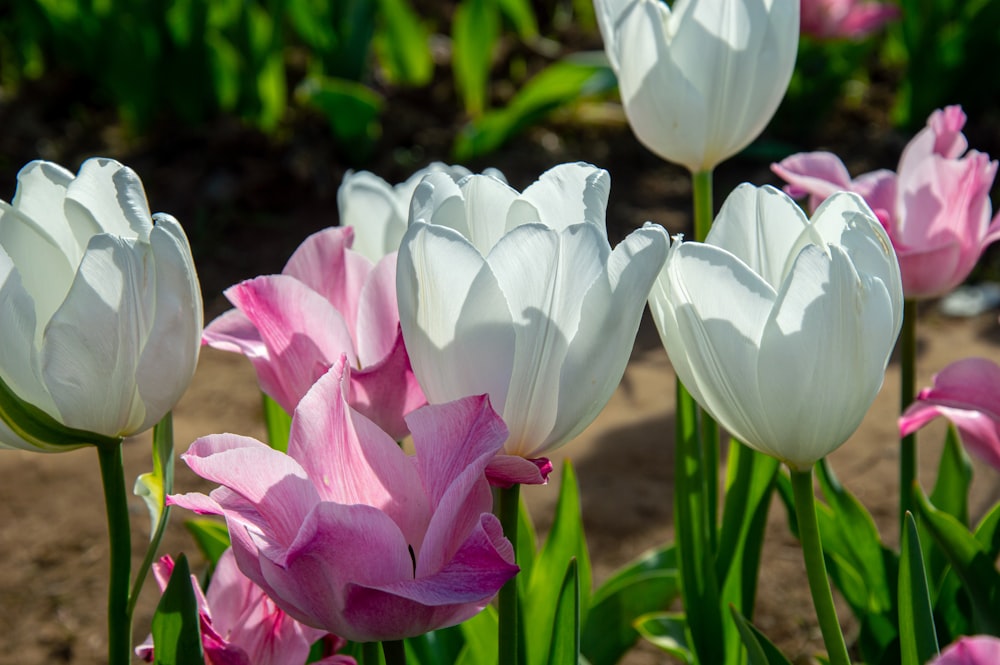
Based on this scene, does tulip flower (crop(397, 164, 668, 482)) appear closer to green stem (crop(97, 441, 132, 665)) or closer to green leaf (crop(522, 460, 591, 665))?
green stem (crop(97, 441, 132, 665))

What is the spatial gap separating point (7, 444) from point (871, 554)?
87 cm

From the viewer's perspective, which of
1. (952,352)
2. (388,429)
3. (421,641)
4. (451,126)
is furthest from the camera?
(451,126)

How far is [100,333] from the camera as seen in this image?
688 mm

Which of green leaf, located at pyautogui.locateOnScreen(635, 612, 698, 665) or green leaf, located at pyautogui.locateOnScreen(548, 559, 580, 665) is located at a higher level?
green leaf, located at pyautogui.locateOnScreen(548, 559, 580, 665)

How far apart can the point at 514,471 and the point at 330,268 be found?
0.83ft

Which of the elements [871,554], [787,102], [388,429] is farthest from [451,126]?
[388,429]

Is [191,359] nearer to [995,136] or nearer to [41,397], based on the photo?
[41,397]

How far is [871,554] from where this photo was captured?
3.97 feet

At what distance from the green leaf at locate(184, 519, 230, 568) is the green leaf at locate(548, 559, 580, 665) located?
426mm

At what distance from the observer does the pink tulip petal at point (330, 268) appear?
31.0 inches

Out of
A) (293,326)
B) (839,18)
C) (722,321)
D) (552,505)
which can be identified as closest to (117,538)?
(293,326)

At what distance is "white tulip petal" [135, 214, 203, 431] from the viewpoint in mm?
697

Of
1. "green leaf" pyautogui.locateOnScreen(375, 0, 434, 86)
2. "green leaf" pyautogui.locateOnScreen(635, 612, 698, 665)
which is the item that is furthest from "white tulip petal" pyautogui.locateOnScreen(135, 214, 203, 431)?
"green leaf" pyautogui.locateOnScreen(375, 0, 434, 86)

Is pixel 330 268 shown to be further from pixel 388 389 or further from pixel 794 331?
pixel 794 331
